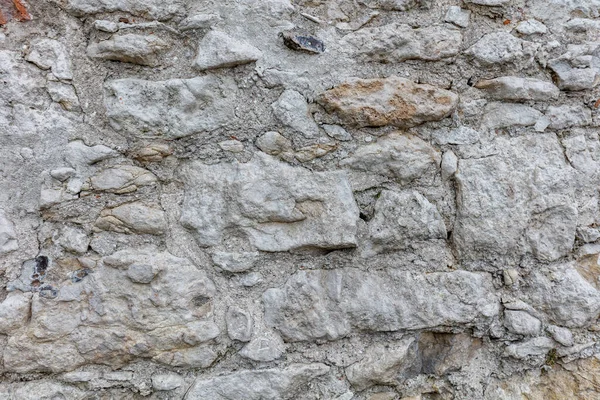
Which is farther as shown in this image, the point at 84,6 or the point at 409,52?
the point at 409,52

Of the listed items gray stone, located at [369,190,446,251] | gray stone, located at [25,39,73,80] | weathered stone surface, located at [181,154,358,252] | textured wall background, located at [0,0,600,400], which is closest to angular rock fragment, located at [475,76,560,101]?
textured wall background, located at [0,0,600,400]

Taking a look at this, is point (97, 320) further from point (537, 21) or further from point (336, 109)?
point (537, 21)

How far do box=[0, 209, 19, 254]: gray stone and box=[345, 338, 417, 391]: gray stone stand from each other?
89 cm

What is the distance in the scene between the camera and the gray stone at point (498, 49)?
117 centimetres

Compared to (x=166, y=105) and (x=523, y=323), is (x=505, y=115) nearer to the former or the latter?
(x=523, y=323)

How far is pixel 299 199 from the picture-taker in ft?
3.71

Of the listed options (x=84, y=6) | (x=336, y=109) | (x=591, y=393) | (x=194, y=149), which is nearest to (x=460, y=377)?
(x=591, y=393)

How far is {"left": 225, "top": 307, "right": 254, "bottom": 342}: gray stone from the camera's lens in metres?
1.13

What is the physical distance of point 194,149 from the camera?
3.66ft

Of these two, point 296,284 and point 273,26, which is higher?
point 273,26

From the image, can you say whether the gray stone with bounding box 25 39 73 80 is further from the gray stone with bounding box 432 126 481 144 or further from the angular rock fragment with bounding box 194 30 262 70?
the gray stone with bounding box 432 126 481 144

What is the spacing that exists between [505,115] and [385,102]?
344mm

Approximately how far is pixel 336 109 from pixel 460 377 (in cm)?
81

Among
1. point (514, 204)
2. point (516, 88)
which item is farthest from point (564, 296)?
point (516, 88)
